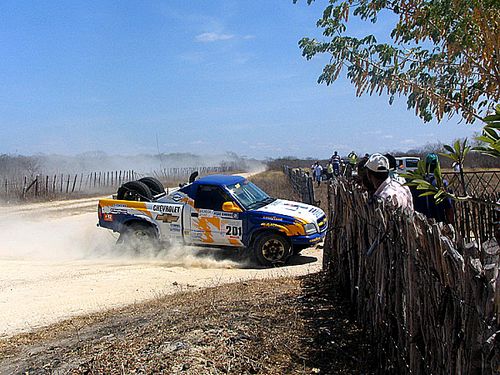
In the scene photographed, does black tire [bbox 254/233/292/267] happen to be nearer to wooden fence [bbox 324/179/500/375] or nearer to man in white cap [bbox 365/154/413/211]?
wooden fence [bbox 324/179/500/375]

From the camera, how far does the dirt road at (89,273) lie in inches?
313

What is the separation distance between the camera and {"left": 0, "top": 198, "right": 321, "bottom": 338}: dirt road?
794 centimetres

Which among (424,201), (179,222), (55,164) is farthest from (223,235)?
(55,164)

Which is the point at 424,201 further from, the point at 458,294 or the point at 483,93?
the point at 458,294

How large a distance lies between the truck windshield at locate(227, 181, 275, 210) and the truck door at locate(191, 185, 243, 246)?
24 cm

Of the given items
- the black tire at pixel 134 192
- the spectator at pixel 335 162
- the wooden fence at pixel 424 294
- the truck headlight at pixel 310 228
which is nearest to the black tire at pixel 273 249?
the truck headlight at pixel 310 228

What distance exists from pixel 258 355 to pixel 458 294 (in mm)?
2017

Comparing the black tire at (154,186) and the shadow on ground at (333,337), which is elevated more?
the black tire at (154,186)

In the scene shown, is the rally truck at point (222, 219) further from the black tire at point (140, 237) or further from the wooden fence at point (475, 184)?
the wooden fence at point (475, 184)

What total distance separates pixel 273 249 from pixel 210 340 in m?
5.64

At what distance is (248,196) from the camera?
11.2 meters

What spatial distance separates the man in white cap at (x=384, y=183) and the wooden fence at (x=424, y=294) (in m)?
0.21

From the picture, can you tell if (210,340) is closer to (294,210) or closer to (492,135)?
(492,135)

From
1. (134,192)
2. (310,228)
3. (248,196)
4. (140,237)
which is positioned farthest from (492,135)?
(134,192)
